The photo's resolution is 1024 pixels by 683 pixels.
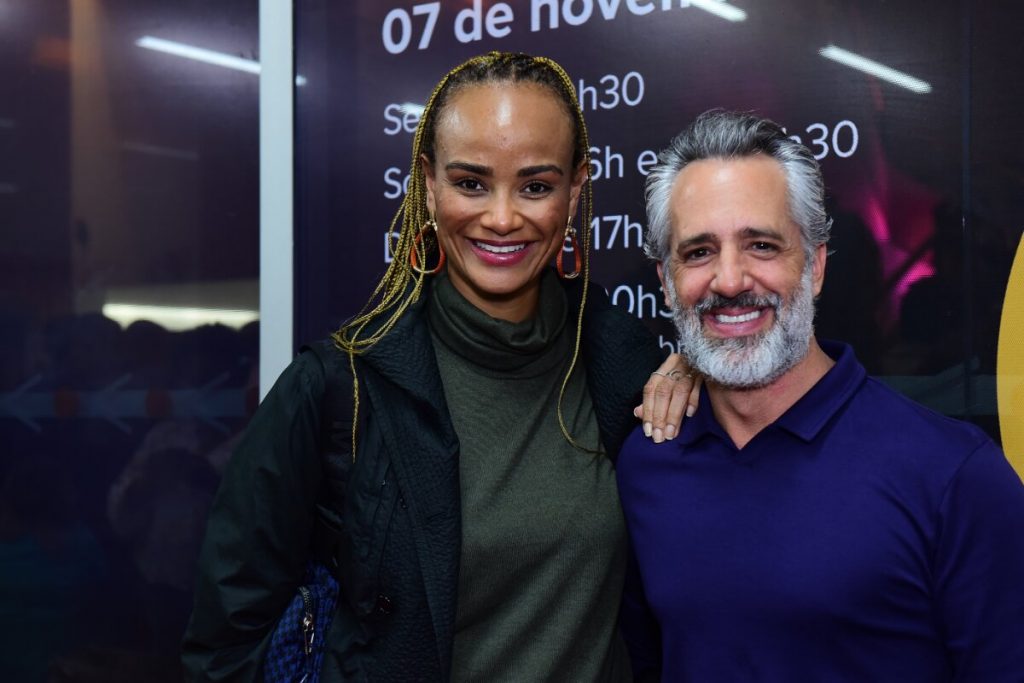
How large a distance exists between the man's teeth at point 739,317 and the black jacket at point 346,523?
1.66 feet

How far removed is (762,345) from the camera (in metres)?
1.70

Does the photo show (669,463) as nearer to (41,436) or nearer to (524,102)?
(524,102)

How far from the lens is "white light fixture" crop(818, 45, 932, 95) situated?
222 centimetres

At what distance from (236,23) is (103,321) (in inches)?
38.8

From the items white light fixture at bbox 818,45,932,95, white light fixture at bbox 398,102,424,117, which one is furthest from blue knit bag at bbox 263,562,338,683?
white light fixture at bbox 818,45,932,95

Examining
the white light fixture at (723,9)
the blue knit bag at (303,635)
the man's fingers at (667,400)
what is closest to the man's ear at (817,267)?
the man's fingers at (667,400)

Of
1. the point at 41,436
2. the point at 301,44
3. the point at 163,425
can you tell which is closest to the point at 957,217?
the point at 301,44

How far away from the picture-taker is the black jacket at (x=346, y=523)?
174 cm

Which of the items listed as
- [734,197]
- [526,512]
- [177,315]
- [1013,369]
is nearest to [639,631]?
[526,512]

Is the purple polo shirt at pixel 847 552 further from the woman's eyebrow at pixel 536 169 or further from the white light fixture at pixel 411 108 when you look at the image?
the white light fixture at pixel 411 108

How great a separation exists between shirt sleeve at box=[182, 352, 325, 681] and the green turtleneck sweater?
0.27 metres

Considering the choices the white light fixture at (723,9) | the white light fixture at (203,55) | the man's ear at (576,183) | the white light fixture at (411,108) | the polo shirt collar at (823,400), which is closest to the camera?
the polo shirt collar at (823,400)

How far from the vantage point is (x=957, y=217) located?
218 centimetres

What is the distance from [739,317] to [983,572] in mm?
536
